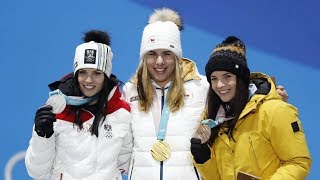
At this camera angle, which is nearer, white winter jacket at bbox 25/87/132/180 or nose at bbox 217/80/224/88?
nose at bbox 217/80/224/88

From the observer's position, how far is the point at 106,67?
2.67m

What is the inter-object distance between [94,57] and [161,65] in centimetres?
35

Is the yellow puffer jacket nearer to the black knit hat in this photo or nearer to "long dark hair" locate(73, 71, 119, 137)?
the black knit hat

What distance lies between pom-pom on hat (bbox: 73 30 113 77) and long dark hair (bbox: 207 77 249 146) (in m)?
0.57

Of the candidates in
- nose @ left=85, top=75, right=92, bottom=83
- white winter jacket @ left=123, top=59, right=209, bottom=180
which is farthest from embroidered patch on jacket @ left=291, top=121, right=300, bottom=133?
nose @ left=85, top=75, right=92, bottom=83

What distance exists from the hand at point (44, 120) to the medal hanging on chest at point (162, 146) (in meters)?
0.52

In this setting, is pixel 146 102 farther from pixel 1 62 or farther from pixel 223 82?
pixel 1 62

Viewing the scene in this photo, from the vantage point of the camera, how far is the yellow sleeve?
84.6 inches

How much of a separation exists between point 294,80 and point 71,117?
6.84ft

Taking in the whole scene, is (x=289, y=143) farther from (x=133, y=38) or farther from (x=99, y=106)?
(x=133, y=38)

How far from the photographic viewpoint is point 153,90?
272 cm

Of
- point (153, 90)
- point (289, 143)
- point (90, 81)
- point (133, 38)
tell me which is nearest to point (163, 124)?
point (153, 90)

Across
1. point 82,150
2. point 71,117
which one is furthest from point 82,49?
point 82,150

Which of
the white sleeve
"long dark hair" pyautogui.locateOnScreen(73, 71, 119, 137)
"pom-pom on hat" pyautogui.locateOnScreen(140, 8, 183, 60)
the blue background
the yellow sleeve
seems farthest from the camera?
the blue background
